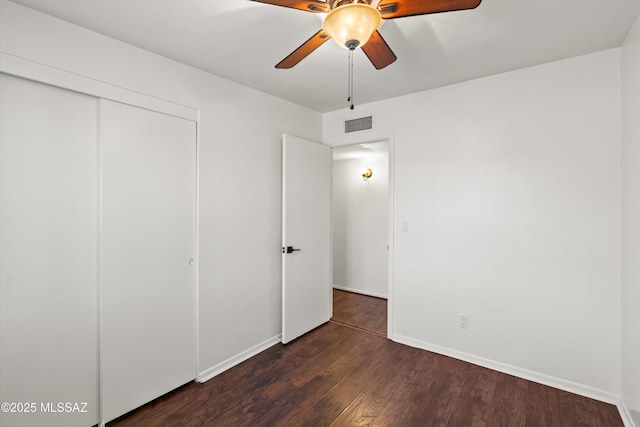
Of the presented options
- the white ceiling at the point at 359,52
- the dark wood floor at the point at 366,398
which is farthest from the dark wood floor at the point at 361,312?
the white ceiling at the point at 359,52

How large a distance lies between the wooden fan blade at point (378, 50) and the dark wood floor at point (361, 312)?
2684 millimetres

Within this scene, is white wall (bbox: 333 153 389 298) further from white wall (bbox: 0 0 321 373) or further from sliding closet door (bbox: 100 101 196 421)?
sliding closet door (bbox: 100 101 196 421)

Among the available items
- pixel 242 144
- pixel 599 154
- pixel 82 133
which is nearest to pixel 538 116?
pixel 599 154

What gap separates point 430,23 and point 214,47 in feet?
4.75

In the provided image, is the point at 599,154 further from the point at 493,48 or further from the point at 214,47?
the point at 214,47

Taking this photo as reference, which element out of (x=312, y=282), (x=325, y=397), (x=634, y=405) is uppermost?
(x=312, y=282)

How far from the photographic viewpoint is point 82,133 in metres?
1.82

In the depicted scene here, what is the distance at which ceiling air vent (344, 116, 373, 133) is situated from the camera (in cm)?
321

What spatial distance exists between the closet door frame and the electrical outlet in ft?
7.58

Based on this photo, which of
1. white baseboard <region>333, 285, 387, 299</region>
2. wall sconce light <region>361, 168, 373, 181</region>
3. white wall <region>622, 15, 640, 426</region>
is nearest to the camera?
white wall <region>622, 15, 640, 426</region>

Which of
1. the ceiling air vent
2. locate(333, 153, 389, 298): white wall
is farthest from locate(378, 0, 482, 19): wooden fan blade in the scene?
locate(333, 153, 389, 298): white wall

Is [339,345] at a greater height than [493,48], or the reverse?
[493,48]

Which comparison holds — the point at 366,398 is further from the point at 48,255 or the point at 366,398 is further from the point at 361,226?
the point at 361,226

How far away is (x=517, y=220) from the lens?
7.92 ft
